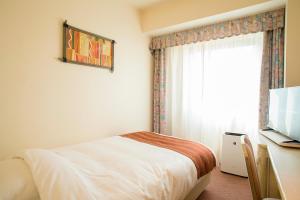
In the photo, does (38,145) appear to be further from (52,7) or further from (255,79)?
(255,79)

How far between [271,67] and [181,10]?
1.63 m

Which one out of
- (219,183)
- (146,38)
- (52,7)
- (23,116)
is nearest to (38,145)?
(23,116)

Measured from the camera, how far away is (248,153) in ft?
3.82

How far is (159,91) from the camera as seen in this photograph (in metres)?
3.64

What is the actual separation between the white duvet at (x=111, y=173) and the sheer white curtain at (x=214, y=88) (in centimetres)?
149

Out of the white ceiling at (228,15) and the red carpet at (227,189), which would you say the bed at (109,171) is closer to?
the red carpet at (227,189)

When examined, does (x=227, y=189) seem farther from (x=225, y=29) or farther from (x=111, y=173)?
(x=225, y=29)

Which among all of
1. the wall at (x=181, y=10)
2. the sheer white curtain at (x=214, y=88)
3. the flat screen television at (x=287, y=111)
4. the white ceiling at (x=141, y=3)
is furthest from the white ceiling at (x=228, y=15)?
the flat screen television at (x=287, y=111)

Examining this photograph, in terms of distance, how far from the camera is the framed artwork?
7.46ft

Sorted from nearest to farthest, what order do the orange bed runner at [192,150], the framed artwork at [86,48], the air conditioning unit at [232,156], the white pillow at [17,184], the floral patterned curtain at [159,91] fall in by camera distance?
the white pillow at [17,184] → the orange bed runner at [192,150] → the framed artwork at [86,48] → the air conditioning unit at [232,156] → the floral patterned curtain at [159,91]

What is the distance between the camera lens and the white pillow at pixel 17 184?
1039 mm

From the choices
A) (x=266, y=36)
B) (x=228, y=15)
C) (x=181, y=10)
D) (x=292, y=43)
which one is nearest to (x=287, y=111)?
(x=292, y=43)

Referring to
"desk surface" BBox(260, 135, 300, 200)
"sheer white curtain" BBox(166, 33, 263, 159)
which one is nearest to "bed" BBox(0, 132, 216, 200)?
"desk surface" BBox(260, 135, 300, 200)

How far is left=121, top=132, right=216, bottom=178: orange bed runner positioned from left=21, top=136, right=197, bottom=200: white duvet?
0.11m
